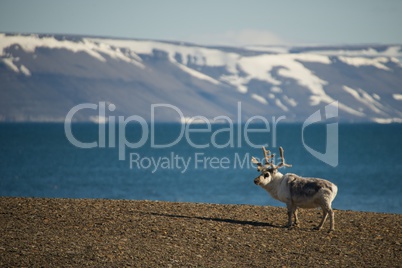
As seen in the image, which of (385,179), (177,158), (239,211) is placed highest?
(239,211)

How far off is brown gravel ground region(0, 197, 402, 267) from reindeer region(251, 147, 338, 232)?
1.77 feet

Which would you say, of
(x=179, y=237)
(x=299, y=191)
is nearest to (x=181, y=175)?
(x=299, y=191)

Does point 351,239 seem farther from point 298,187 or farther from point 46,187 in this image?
point 46,187

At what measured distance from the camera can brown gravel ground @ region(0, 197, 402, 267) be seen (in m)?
18.0

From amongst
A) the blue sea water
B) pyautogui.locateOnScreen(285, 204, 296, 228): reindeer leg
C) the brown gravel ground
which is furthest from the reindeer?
the blue sea water

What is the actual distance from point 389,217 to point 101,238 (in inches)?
347

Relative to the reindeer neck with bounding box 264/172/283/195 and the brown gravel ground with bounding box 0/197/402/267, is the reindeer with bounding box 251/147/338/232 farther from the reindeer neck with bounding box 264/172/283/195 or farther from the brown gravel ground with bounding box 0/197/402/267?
the brown gravel ground with bounding box 0/197/402/267

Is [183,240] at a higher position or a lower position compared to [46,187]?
higher

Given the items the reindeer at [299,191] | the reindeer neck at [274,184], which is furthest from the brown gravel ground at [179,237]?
the reindeer neck at [274,184]

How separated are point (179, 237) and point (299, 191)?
3.78m

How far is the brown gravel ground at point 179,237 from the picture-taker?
18000 millimetres

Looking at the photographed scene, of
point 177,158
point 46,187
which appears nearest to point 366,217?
point 46,187

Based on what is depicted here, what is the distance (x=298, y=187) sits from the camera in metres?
22.0

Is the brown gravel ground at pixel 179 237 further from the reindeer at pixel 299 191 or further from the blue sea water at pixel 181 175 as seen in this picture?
the blue sea water at pixel 181 175
